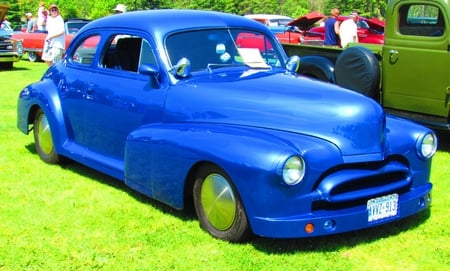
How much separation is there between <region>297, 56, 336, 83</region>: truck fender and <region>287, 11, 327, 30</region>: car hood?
27.4 ft

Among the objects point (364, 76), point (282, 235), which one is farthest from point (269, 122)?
point (364, 76)

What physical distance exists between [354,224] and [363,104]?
891 mm

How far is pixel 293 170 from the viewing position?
3830 mm

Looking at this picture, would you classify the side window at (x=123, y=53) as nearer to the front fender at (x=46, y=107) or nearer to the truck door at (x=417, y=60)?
the front fender at (x=46, y=107)

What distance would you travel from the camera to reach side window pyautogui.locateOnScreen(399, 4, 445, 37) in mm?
7121

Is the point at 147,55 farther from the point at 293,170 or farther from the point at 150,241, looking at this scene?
the point at 293,170

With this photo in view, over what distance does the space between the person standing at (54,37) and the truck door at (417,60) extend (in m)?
6.87

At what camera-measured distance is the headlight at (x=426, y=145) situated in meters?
4.58

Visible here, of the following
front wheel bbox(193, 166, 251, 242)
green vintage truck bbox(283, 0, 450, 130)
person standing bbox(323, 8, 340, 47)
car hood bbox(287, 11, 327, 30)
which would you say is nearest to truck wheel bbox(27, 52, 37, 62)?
car hood bbox(287, 11, 327, 30)

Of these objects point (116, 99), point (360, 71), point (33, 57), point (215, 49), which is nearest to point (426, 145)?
point (215, 49)

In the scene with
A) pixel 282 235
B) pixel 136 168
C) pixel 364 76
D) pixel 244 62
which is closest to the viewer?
pixel 282 235

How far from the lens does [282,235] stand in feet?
12.8

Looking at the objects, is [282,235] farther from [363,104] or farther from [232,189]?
[363,104]

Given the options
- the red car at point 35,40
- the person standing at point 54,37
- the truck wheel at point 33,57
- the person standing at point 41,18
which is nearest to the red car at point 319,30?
the person standing at point 54,37
